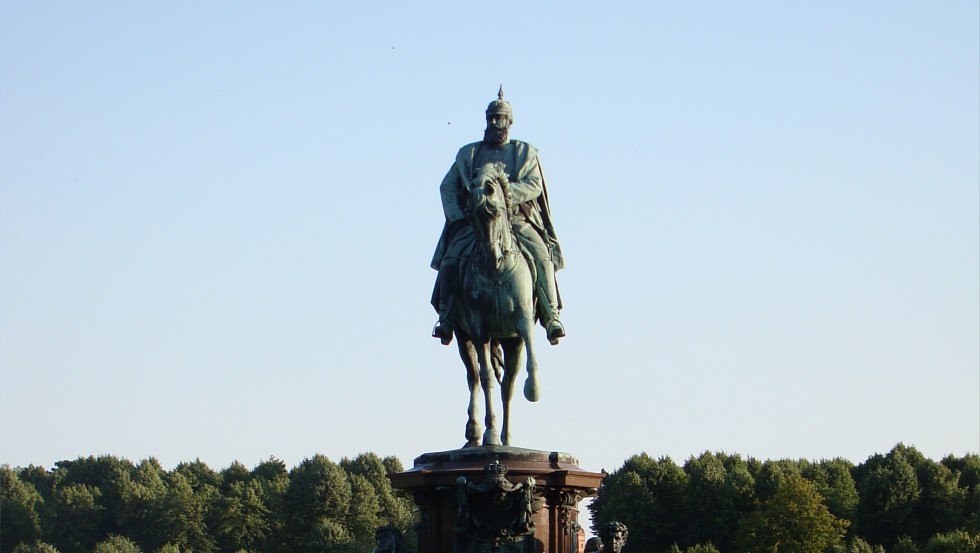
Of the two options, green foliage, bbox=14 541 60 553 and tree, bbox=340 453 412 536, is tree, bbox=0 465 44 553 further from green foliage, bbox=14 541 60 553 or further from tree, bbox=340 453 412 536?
tree, bbox=340 453 412 536

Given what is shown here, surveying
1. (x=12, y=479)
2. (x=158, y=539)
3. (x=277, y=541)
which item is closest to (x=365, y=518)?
(x=277, y=541)

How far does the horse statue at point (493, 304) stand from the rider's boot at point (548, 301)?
0.21 m

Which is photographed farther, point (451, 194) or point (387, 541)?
point (451, 194)

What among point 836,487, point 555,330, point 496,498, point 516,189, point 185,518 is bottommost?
point 496,498

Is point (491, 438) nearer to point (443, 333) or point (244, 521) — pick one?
point (443, 333)

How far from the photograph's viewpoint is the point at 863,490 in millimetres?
78312

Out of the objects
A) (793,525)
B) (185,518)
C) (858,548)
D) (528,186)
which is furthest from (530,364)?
(185,518)

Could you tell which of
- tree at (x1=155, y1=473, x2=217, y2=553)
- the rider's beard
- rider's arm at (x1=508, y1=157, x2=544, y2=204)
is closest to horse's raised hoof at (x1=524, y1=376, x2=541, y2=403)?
rider's arm at (x1=508, y1=157, x2=544, y2=204)

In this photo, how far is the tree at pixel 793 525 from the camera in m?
73.2

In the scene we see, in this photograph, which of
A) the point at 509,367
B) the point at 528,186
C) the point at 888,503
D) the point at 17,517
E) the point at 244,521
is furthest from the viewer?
the point at 17,517

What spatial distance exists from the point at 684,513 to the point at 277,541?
24542 millimetres

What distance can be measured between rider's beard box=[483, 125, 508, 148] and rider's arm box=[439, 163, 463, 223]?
0.60 metres

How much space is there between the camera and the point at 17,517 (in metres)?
95.7

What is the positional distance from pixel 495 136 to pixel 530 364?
11.2ft
